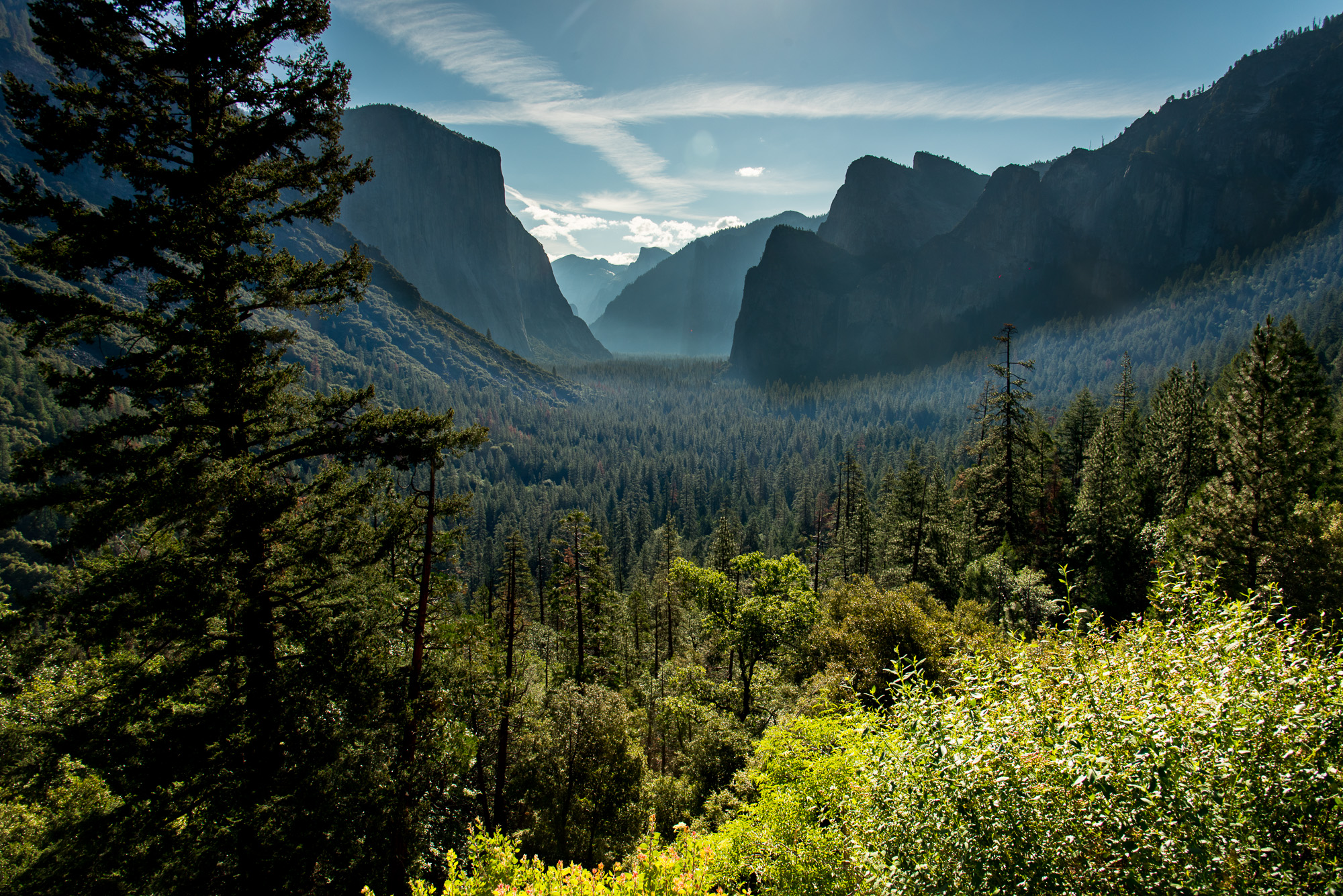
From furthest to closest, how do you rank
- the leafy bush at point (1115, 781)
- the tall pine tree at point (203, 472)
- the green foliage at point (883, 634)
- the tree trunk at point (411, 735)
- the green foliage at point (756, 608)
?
the green foliage at point (756, 608), the green foliage at point (883, 634), the tree trunk at point (411, 735), the tall pine tree at point (203, 472), the leafy bush at point (1115, 781)

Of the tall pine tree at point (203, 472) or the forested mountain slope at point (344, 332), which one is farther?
the forested mountain slope at point (344, 332)

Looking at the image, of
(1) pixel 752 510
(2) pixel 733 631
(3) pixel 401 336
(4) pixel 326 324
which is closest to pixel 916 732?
(2) pixel 733 631

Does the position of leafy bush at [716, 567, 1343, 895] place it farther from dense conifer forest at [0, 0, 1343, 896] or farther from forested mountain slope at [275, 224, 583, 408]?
forested mountain slope at [275, 224, 583, 408]

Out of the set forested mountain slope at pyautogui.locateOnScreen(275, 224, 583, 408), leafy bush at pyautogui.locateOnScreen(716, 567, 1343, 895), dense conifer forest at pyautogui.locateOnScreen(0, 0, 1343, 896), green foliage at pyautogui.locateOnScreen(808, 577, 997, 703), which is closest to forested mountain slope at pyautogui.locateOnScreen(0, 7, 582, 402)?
forested mountain slope at pyautogui.locateOnScreen(275, 224, 583, 408)

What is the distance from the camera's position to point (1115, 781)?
6398 mm

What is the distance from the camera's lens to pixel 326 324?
170500mm

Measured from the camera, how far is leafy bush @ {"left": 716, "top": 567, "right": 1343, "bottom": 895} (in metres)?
5.63

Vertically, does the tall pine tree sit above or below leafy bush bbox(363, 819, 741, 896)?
above

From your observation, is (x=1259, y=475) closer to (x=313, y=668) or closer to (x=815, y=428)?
(x=313, y=668)

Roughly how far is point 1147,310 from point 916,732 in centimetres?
22020

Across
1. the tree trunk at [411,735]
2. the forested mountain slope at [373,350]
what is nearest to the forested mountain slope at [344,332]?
the forested mountain slope at [373,350]

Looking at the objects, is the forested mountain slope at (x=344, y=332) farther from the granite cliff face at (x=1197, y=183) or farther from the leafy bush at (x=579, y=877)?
the granite cliff face at (x=1197, y=183)

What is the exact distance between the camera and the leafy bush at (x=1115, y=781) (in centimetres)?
563

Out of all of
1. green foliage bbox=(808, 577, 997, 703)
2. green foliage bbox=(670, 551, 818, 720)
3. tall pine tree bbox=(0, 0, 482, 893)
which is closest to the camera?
tall pine tree bbox=(0, 0, 482, 893)
